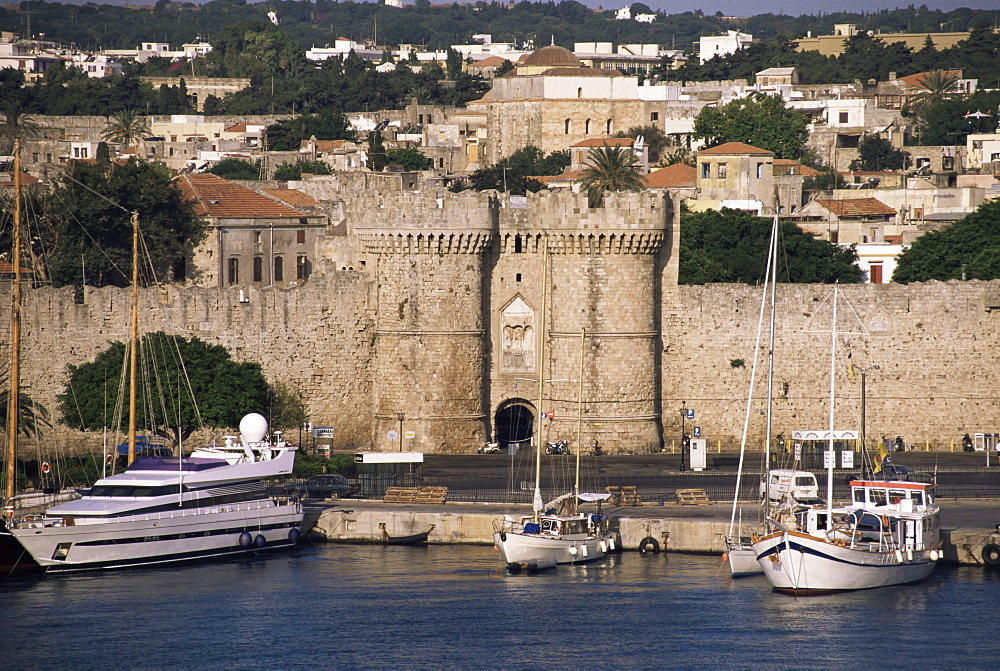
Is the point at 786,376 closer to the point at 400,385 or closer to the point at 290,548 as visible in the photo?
the point at 400,385

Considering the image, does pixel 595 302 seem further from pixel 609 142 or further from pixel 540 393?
pixel 609 142

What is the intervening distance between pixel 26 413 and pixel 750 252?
1177 inches

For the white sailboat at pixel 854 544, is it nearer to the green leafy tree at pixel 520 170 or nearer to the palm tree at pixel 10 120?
the green leafy tree at pixel 520 170

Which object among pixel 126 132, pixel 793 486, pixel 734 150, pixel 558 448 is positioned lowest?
pixel 793 486

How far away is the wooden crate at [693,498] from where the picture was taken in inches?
1695

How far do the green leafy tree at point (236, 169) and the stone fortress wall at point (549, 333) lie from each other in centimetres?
5990

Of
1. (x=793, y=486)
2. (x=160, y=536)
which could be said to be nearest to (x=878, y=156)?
(x=793, y=486)

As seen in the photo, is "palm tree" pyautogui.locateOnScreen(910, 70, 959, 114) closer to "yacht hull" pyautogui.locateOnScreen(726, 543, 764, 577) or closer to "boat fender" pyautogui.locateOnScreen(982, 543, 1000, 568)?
"boat fender" pyautogui.locateOnScreen(982, 543, 1000, 568)

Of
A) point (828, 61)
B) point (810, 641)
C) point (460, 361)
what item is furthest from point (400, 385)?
point (828, 61)

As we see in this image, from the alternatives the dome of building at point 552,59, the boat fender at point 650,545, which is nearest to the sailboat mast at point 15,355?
the boat fender at point 650,545

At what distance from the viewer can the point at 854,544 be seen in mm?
39000

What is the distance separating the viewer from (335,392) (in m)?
50.4

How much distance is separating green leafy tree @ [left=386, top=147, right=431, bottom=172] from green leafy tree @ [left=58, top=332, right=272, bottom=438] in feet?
216

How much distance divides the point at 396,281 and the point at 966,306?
14.9 meters
